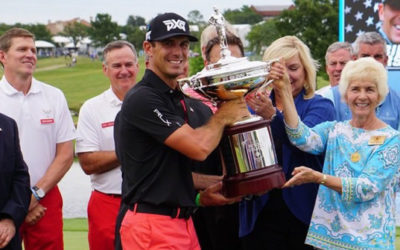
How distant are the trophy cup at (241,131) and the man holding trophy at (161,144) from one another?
8 cm

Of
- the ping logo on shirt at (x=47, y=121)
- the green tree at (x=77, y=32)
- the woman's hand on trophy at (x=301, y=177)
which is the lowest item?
the green tree at (x=77, y=32)

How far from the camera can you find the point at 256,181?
137 inches

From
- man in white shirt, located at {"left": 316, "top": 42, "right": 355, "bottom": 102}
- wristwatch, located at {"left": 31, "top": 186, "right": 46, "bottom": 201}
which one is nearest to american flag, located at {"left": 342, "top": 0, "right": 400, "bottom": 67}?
man in white shirt, located at {"left": 316, "top": 42, "right": 355, "bottom": 102}

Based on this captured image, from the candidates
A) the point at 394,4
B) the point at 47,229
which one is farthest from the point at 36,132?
the point at 394,4

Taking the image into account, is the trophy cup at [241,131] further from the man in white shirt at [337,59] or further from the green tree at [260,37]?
the green tree at [260,37]

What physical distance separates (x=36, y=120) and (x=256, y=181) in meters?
2.25

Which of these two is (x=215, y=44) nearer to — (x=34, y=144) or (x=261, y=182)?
(x=261, y=182)

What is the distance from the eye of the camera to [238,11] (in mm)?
107125

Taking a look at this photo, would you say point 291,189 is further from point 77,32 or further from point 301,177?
point 77,32

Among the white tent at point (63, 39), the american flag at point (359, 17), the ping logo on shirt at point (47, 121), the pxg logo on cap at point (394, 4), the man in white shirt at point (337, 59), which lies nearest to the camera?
the ping logo on shirt at point (47, 121)

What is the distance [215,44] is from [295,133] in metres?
0.98

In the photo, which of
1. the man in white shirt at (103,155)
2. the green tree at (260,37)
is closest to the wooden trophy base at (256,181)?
the man in white shirt at (103,155)

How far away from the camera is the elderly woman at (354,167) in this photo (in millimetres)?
3629

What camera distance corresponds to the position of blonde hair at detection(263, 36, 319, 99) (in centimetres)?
408
